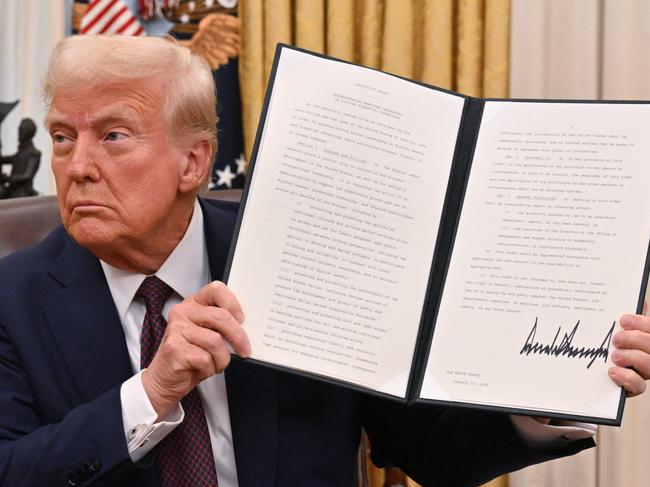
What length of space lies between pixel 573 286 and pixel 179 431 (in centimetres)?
75

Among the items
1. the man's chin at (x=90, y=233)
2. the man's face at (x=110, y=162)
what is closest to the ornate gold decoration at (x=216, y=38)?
the man's face at (x=110, y=162)

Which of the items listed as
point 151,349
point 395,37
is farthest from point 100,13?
point 151,349

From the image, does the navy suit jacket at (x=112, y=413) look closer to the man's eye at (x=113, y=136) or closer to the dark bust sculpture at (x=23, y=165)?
the man's eye at (x=113, y=136)

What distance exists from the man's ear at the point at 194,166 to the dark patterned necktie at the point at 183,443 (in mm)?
237

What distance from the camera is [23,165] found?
10.0 ft

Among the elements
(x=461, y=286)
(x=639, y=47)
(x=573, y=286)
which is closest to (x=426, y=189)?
(x=461, y=286)

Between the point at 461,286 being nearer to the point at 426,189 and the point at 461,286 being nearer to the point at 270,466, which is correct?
the point at 426,189

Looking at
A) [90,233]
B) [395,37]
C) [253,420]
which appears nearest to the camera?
[90,233]

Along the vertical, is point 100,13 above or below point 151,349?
above

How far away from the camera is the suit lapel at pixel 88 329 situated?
1.75 metres

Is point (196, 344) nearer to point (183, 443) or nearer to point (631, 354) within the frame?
point (183, 443)

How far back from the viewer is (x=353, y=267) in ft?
5.21

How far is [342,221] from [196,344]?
0.31m

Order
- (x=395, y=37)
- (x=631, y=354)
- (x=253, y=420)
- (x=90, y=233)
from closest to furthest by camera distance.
Result: (x=631, y=354) → (x=90, y=233) → (x=253, y=420) → (x=395, y=37)
